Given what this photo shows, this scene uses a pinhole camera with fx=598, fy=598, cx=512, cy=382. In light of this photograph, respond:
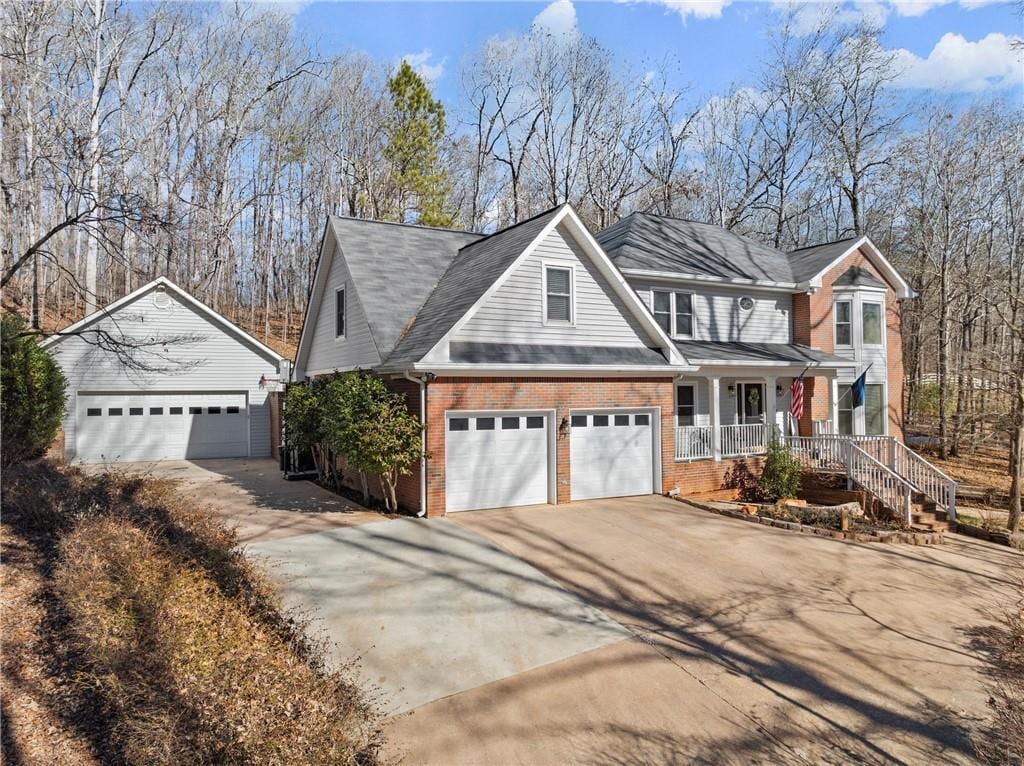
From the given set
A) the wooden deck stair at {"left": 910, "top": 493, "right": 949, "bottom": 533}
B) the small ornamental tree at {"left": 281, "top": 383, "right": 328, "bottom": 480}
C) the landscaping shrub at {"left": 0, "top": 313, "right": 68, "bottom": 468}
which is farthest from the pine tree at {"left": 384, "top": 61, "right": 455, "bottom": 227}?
the wooden deck stair at {"left": 910, "top": 493, "right": 949, "bottom": 533}

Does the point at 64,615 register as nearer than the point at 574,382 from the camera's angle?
Yes

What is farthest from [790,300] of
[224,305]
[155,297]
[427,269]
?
[224,305]

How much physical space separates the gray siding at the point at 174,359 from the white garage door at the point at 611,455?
12784mm

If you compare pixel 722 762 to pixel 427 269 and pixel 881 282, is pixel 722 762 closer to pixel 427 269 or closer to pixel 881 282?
pixel 427 269

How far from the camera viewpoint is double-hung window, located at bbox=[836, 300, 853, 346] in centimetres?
2000

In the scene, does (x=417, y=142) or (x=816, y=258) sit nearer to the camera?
(x=816, y=258)

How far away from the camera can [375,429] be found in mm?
11148

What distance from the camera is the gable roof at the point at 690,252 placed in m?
17.7

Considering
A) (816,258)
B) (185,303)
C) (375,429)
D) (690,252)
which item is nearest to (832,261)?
(816,258)

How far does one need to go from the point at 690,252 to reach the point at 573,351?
27.2ft

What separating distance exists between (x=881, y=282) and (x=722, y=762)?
801 inches

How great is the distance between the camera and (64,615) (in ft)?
23.1

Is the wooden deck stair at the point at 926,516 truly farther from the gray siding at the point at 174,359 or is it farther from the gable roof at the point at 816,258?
the gray siding at the point at 174,359

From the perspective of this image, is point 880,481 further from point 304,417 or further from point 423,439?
point 304,417
